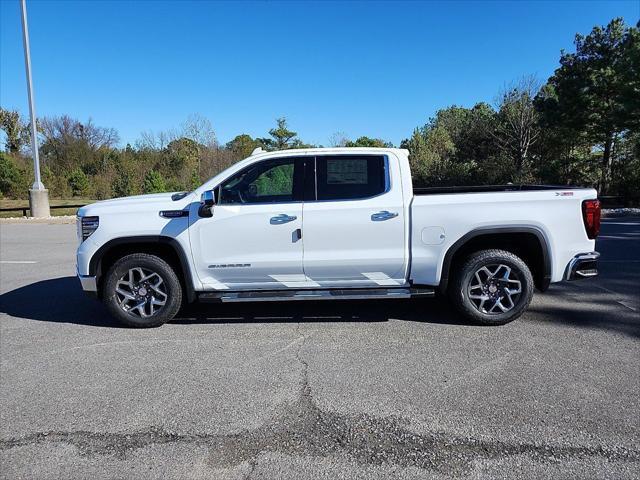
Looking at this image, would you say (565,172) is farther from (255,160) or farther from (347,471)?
(347,471)

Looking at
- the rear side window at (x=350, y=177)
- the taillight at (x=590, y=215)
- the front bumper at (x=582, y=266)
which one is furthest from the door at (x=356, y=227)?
the taillight at (x=590, y=215)

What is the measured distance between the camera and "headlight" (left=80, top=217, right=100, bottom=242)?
495cm

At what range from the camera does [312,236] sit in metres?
4.90

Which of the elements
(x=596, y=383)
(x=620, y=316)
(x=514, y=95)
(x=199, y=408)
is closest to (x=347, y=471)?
(x=199, y=408)

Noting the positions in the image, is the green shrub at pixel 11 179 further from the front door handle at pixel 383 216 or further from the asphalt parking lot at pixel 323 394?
the front door handle at pixel 383 216

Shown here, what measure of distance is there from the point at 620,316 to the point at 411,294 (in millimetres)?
2537

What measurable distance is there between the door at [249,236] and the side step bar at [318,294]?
9 centimetres

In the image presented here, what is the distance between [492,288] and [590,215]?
1.26 meters

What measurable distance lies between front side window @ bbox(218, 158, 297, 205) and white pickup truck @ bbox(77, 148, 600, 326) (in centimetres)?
1

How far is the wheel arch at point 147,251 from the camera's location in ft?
16.2

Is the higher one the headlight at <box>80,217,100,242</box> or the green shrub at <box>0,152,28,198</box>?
the green shrub at <box>0,152,28,198</box>

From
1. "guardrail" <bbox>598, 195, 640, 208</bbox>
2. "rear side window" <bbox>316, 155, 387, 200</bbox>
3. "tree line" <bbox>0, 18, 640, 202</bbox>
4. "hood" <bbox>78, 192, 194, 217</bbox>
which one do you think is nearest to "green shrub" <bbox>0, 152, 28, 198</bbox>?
"tree line" <bbox>0, 18, 640, 202</bbox>

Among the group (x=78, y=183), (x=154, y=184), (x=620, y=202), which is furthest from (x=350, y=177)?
(x=78, y=183)

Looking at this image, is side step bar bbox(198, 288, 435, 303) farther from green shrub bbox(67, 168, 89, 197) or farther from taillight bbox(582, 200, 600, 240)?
green shrub bbox(67, 168, 89, 197)
